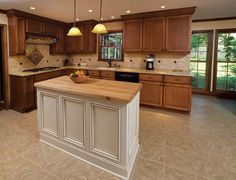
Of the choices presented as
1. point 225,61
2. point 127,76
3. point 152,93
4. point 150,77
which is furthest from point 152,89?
point 225,61

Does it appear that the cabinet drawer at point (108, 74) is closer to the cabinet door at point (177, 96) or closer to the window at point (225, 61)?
the cabinet door at point (177, 96)

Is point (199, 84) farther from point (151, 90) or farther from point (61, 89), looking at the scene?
point (61, 89)

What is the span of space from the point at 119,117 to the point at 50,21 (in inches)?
178

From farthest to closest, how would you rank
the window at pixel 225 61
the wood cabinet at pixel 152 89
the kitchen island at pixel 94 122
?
the window at pixel 225 61 → the wood cabinet at pixel 152 89 → the kitchen island at pixel 94 122

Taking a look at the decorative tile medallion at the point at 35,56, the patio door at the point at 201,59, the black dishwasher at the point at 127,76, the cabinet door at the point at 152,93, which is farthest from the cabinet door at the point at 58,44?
the patio door at the point at 201,59

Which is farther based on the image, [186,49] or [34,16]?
[34,16]

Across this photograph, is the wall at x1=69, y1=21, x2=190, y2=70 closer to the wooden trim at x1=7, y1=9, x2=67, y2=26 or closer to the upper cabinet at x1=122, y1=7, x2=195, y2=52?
the upper cabinet at x1=122, y1=7, x2=195, y2=52

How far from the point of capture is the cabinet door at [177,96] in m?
4.01

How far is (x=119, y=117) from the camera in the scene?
1.99 metres

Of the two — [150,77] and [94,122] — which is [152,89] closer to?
[150,77]

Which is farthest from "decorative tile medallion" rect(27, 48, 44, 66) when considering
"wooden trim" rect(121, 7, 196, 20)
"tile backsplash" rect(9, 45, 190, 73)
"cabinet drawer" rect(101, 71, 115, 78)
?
"wooden trim" rect(121, 7, 196, 20)

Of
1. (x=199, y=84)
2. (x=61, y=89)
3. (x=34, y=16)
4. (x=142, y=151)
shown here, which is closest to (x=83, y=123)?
(x=61, y=89)

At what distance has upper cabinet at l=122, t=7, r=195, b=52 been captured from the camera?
4.18m

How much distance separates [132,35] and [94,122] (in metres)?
3.36
